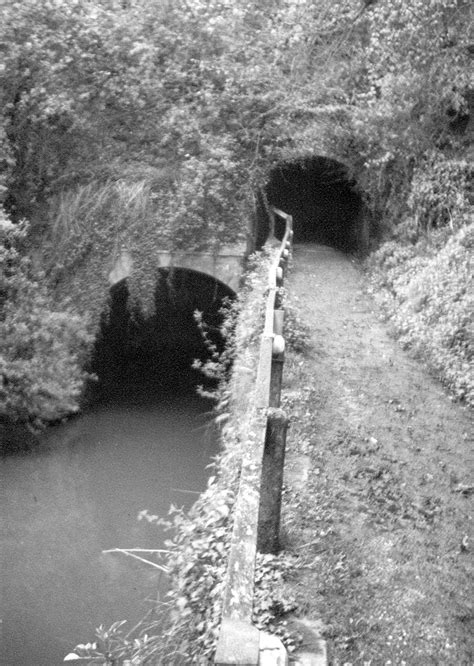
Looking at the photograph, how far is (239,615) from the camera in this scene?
2664mm

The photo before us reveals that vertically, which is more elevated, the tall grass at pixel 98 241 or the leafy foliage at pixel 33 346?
the tall grass at pixel 98 241

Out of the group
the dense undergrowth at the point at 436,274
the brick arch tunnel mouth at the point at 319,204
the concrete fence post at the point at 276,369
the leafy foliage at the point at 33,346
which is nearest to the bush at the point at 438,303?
the dense undergrowth at the point at 436,274

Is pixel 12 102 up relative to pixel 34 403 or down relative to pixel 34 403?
up

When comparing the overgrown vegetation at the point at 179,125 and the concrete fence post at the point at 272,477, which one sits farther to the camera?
the overgrown vegetation at the point at 179,125

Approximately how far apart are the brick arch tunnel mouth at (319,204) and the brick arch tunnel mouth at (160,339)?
306 cm

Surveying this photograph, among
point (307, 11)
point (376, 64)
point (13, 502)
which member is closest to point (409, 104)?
point (376, 64)

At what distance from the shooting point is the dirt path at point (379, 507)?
4.05 metres

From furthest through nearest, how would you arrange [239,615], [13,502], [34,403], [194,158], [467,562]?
[194,158]
[34,403]
[13,502]
[467,562]
[239,615]

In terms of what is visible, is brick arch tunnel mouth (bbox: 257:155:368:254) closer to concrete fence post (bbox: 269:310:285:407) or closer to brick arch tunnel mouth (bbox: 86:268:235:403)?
brick arch tunnel mouth (bbox: 86:268:235:403)

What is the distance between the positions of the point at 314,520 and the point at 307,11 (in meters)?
9.73

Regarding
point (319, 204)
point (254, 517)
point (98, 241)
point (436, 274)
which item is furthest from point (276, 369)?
point (319, 204)

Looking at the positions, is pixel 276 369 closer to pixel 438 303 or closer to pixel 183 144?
pixel 438 303

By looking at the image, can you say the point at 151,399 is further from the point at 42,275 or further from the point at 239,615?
the point at 239,615

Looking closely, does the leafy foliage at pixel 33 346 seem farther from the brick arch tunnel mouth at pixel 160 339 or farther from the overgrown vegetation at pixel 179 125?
the brick arch tunnel mouth at pixel 160 339
